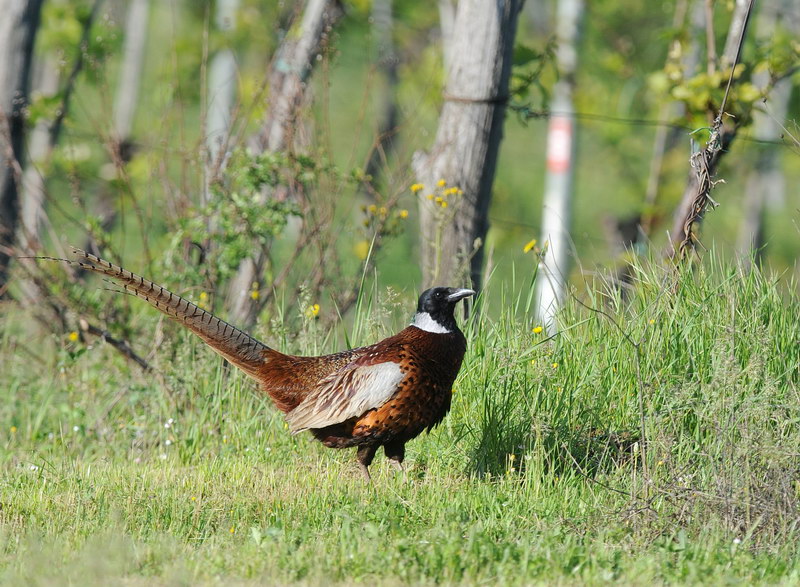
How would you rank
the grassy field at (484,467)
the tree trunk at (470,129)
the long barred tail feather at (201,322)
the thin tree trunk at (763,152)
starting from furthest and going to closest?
the thin tree trunk at (763,152)
the tree trunk at (470,129)
the long barred tail feather at (201,322)
the grassy field at (484,467)

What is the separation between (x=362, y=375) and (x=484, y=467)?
2.86 feet

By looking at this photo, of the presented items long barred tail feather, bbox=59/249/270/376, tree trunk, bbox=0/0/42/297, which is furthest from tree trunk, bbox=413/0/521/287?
tree trunk, bbox=0/0/42/297

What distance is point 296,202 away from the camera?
27.2 ft

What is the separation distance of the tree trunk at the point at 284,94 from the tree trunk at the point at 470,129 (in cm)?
117

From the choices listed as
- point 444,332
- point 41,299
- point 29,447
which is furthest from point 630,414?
point 41,299

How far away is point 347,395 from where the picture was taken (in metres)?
5.79

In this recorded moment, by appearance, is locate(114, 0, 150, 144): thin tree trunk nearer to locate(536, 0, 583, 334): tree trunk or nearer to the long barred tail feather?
locate(536, 0, 583, 334): tree trunk

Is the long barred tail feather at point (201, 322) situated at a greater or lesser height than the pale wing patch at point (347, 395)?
greater

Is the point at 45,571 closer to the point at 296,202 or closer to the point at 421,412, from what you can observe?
the point at 421,412

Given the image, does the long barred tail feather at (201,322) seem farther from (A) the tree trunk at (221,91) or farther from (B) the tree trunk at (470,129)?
(A) the tree trunk at (221,91)

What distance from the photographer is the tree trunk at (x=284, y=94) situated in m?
8.40

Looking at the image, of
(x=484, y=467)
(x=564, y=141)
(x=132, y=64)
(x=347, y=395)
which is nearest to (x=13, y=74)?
(x=347, y=395)

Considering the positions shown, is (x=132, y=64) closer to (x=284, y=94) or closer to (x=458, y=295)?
(x=284, y=94)

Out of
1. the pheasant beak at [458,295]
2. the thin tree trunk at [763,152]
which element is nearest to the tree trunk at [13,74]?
the pheasant beak at [458,295]
